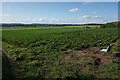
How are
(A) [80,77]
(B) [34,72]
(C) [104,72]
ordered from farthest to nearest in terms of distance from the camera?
1. (B) [34,72]
2. (C) [104,72]
3. (A) [80,77]

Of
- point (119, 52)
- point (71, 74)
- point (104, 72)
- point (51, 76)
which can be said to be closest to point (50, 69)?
point (51, 76)

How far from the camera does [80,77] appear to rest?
7414 mm

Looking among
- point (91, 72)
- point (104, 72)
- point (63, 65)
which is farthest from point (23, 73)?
point (104, 72)

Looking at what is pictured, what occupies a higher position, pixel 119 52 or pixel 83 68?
pixel 119 52

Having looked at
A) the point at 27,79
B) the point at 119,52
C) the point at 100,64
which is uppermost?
the point at 119,52

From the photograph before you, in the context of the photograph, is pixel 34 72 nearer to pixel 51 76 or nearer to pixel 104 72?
pixel 51 76

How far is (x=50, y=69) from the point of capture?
8961 millimetres

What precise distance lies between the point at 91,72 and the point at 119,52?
547 cm

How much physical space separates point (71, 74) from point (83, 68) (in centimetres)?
161

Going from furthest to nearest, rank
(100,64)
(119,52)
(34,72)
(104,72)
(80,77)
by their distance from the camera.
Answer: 1. (119,52)
2. (100,64)
3. (34,72)
4. (104,72)
5. (80,77)

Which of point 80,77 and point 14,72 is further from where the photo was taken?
point 14,72

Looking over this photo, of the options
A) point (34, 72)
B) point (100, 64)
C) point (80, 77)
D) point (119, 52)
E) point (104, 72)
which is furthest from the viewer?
point (119, 52)

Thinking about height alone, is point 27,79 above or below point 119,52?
below

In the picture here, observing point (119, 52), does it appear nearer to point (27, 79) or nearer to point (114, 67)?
point (114, 67)
